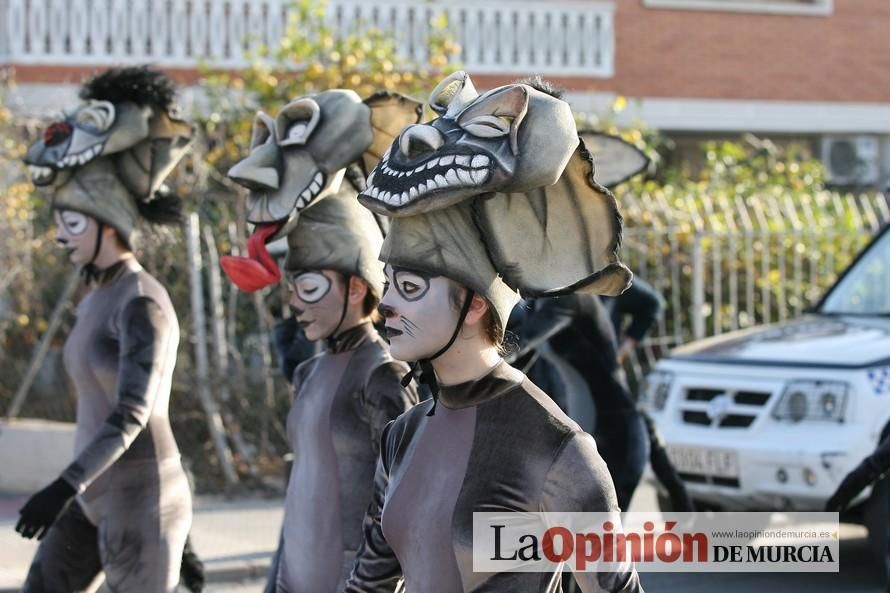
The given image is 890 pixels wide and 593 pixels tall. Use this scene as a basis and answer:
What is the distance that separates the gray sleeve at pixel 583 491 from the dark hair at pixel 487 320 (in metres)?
0.30

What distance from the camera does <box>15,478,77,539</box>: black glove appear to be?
4.62m

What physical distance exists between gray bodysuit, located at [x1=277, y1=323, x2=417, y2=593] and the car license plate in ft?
12.3

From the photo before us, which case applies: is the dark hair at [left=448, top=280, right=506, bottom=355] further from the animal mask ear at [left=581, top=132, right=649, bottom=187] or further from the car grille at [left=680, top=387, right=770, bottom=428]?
the car grille at [left=680, top=387, right=770, bottom=428]

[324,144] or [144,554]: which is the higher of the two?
[324,144]

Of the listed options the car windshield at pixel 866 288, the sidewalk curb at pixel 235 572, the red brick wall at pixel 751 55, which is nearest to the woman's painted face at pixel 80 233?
the sidewalk curb at pixel 235 572

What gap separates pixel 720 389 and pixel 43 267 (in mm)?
5249

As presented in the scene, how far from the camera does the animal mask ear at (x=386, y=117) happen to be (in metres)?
4.70

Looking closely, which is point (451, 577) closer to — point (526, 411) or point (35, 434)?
point (526, 411)

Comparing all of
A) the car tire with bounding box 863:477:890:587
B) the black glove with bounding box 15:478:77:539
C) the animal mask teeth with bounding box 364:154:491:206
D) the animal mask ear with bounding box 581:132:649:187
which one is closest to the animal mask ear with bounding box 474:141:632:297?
the animal mask teeth with bounding box 364:154:491:206

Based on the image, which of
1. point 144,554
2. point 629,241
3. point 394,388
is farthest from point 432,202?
point 629,241

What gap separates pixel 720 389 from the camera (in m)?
8.07

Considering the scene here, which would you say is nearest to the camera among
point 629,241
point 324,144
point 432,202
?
point 432,202

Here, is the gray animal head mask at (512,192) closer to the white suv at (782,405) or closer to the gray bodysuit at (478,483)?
the gray bodysuit at (478,483)

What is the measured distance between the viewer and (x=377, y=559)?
3.22 meters
